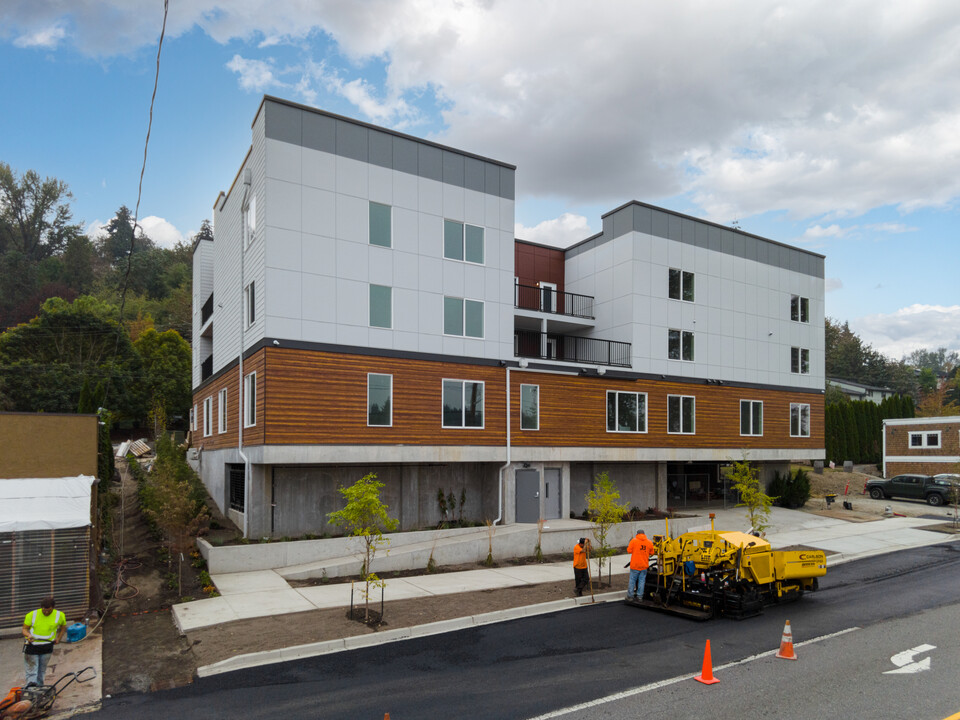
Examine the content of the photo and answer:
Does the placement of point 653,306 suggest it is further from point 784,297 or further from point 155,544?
point 155,544

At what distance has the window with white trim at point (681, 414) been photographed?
3045 cm

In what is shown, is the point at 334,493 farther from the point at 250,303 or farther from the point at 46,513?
the point at 46,513

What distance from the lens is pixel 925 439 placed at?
45.2m

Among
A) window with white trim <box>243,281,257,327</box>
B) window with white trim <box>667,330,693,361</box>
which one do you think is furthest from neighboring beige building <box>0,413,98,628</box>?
window with white trim <box>667,330,693,361</box>

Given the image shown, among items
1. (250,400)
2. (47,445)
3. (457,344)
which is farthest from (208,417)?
(47,445)

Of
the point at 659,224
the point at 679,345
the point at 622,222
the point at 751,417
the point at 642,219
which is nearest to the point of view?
the point at 642,219

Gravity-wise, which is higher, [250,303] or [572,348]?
[250,303]

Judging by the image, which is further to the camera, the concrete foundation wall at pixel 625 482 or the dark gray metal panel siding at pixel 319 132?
the concrete foundation wall at pixel 625 482

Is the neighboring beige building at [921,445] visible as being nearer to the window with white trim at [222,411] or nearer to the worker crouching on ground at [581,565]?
the worker crouching on ground at [581,565]

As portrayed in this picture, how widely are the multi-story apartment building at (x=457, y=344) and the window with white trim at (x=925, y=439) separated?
14.2m

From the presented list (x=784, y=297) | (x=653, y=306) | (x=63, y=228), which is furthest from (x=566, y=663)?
(x=63, y=228)

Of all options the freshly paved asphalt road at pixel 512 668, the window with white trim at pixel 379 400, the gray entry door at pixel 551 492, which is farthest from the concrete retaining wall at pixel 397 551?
the freshly paved asphalt road at pixel 512 668

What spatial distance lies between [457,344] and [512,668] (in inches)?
558

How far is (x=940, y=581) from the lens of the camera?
1939 cm
